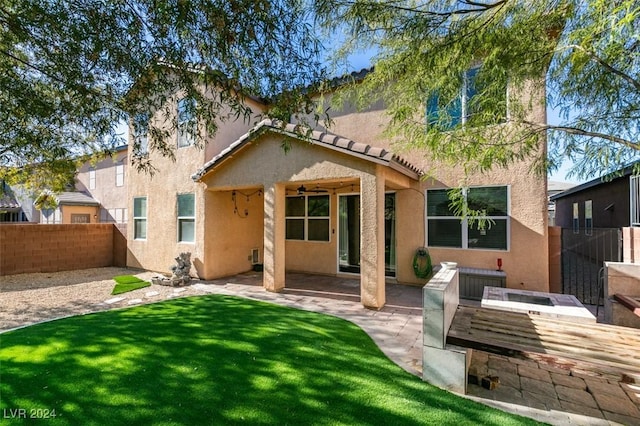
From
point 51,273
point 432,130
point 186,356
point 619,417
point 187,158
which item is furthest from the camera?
point 51,273

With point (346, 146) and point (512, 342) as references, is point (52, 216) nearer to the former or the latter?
point (346, 146)

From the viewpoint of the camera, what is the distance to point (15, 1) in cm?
416

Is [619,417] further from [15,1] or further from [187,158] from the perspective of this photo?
[187,158]

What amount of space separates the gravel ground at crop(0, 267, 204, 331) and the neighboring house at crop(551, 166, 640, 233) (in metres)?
14.4

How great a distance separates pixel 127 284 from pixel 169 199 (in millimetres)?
3711

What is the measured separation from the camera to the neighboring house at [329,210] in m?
7.61

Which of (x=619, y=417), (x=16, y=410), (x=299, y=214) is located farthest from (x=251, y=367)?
(x=299, y=214)

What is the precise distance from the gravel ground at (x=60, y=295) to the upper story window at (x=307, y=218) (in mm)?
4715

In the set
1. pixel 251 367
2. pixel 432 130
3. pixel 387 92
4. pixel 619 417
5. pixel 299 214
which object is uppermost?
pixel 387 92

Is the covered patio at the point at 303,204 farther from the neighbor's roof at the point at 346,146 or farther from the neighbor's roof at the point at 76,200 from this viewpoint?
the neighbor's roof at the point at 76,200

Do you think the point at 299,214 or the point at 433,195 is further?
the point at 299,214

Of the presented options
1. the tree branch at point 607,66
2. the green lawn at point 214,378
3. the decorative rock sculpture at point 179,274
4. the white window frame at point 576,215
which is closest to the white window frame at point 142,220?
the decorative rock sculpture at point 179,274

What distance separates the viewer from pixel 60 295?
29.7ft

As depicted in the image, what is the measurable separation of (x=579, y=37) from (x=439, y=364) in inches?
189
